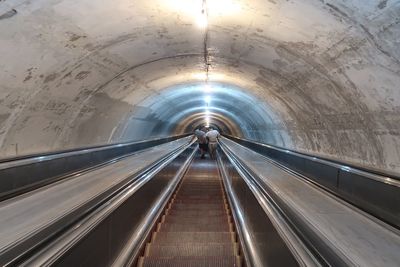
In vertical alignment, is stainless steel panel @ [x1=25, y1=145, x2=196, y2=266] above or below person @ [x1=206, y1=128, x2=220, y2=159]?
below

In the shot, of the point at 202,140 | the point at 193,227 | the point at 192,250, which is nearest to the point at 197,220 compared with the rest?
the point at 193,227

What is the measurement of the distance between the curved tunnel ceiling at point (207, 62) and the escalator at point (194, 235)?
255 centimetres

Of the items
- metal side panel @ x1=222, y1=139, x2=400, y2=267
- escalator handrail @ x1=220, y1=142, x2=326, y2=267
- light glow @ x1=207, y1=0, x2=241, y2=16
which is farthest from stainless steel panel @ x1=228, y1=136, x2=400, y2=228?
light glow @ x1=207, y1=0, x2=241, y2=16

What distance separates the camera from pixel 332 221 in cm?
307

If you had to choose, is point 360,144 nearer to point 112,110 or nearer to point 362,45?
point 362,45

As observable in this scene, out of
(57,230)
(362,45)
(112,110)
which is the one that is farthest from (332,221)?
(112,110)

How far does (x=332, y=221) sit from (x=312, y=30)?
8.72ft

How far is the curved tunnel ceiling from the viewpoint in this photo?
4430mm

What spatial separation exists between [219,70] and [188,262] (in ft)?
18.5

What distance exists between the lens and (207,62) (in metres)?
8.44

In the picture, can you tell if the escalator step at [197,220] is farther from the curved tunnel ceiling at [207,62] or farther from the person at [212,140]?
the person at [212,140]

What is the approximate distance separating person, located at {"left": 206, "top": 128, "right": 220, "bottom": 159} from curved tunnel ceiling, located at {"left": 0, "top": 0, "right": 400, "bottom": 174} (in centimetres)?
776

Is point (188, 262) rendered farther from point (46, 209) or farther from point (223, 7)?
point (223, 7)

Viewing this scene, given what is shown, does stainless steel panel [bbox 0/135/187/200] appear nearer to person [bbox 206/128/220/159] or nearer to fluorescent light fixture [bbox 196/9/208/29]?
fluorescent light fixture [bbox 196/9/208/29]
